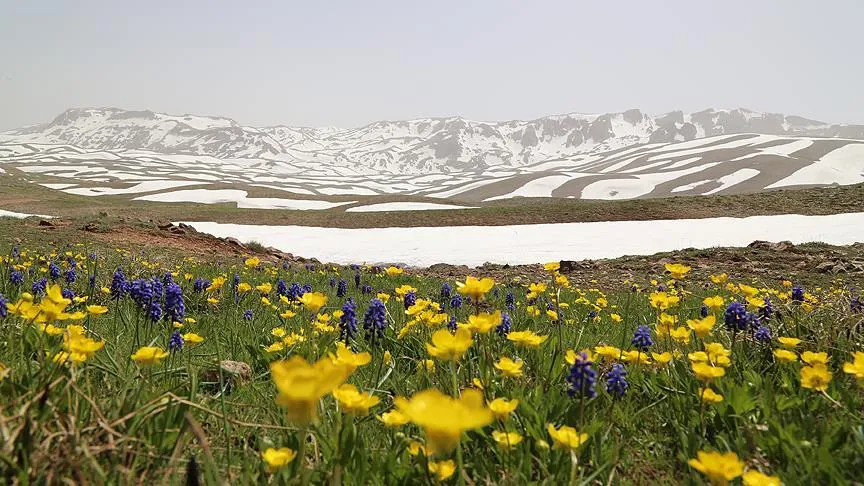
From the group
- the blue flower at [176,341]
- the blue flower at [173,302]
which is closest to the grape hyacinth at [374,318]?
the blue flower at [176,341]

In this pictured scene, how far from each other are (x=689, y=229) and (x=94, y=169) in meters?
184

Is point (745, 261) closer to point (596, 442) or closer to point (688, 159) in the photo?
point (596, 442)

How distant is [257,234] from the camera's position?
29312 millimetres

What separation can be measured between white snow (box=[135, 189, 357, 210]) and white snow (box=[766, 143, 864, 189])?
88.4 metres

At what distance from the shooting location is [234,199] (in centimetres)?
8088

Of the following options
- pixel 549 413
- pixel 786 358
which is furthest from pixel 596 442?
pixel 786 358

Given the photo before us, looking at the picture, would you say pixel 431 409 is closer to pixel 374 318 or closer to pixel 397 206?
pixel 374 318

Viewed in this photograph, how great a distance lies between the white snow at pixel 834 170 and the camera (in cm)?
9588

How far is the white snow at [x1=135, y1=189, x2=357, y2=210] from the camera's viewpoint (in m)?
72.9

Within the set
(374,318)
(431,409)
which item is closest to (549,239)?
(374,318)

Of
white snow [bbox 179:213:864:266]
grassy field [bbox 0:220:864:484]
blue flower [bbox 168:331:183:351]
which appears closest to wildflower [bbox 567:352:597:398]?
grassy field [bbox 0:220:864:484]

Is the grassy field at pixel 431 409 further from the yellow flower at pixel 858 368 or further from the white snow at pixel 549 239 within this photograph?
the white snow at pixel 549 239

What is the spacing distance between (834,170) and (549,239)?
11185 cm

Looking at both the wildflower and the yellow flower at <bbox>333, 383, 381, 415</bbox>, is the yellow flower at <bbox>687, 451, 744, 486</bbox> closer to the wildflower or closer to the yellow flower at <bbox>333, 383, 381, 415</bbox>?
the wildflower
